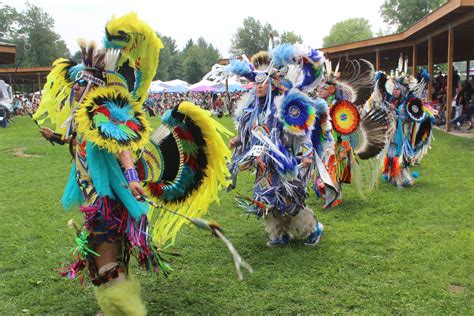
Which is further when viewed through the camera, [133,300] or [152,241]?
[152,241]

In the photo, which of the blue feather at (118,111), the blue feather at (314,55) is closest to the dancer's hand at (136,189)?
the blue feather at (118,111)

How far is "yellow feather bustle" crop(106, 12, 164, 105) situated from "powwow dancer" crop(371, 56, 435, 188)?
458 cm

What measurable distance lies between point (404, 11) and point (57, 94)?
60.3m

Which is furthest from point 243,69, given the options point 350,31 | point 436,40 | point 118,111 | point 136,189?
point 350,31

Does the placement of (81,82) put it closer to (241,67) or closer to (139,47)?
(139,47)

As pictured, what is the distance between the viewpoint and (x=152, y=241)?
3086mm

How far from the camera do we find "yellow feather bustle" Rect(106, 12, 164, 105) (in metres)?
2.80

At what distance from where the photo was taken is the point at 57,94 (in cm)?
294

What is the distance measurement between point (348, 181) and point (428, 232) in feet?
4.51

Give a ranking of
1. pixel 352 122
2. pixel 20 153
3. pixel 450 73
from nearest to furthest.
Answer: pixel 352 122 → pixel 20 153 → pixel 450 73

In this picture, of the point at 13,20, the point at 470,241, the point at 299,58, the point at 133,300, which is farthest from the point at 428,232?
the point at 13,20

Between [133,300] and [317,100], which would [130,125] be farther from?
[317,100]

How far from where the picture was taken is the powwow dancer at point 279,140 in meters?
4.08

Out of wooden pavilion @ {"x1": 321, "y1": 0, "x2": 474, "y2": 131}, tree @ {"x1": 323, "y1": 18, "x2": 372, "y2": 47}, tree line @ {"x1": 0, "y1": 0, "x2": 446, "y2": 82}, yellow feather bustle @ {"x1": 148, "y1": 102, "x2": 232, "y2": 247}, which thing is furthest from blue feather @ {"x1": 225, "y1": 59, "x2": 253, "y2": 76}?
tree @ {"x1": 323, "y1": 18, "x2": 372, "y2": 47}
